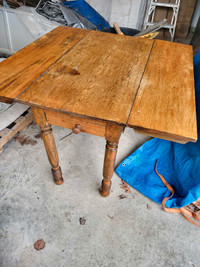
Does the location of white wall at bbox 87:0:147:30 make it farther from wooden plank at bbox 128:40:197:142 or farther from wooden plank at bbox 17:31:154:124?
wooden plank at bbox 128:40:197:142

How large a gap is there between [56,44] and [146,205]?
1.51 m

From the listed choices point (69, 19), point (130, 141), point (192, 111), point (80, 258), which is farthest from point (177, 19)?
point (80, 258)

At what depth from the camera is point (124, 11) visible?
387cm

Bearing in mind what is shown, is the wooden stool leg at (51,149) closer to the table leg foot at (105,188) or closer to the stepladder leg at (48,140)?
the stepladder leg at (48,140)

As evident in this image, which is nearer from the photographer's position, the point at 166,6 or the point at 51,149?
the point at 51,149

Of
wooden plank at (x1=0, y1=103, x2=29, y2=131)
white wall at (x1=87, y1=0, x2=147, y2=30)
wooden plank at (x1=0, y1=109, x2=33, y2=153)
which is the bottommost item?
wooden plank at (x1=0, y1=109, x2=33, y2=153)

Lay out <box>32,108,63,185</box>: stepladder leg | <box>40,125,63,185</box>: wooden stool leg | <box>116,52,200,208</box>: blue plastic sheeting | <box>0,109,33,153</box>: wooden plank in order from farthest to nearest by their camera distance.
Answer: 1. <box>0,109,33,153</box>: wooden plank
2. <box>116,52,200,208</box>: blue plastic sheeting
3. <box>40,125,63,185</box>: wooden stool leg
4. <box>32,108,63,185</box>: stepladder leg

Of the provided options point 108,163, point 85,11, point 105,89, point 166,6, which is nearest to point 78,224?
point 108,163

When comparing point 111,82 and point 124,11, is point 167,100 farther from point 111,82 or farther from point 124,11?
point 124,11

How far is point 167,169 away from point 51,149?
1.03 meters

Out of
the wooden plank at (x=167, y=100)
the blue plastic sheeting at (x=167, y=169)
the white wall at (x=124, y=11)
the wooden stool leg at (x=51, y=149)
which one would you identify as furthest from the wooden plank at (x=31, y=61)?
the white wall at (x=124, y=11)

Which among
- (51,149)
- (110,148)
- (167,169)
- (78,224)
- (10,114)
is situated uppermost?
(110,148)

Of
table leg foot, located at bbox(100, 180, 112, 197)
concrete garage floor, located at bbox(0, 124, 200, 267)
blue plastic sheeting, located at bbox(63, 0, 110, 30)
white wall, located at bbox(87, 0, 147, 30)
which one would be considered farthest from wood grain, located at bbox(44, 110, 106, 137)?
white wall, located at bbox(87, 0, 147, 30)

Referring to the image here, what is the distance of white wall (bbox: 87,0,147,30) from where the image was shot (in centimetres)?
372
